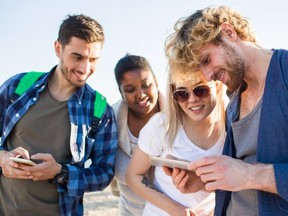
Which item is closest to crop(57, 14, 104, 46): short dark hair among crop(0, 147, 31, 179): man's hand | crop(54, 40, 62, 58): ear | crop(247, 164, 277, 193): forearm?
crop(54, 40, 62, 58): ear

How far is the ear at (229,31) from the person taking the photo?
2.64m

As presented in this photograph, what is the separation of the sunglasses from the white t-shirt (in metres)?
→ 0.22

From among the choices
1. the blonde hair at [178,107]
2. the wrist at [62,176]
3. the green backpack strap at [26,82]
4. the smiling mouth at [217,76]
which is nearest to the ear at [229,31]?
the smiling mouth at [217,76]

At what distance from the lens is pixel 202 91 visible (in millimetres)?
3064

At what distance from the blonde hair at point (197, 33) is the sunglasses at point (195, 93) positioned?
285mm

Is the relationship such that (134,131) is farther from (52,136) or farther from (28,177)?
(28,177)

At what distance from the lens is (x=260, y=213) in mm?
2266

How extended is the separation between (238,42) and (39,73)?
1884 millimetres

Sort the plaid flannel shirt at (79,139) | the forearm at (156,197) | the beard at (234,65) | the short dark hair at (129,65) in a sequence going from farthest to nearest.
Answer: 1. the short dark hair at (129,65)
2. the plaid flannel shirt at (79,139)
3. the forearm at (156,197)
4. the beard at (234,65)

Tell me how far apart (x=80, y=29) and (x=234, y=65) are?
1626 millimetres

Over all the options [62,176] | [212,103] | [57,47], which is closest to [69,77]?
[57,47]

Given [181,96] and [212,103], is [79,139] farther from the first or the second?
[212,103]

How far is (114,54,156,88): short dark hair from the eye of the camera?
4039 millimetres

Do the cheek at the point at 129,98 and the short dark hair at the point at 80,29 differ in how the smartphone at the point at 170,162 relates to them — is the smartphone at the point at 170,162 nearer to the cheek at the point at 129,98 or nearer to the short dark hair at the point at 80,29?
the cheek at the point at 129,98
